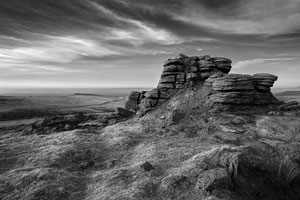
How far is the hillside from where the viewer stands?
57.4 feet

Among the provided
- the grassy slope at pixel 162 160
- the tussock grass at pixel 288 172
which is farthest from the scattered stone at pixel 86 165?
the tussock grass at pixel 288 172

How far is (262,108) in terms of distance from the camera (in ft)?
137

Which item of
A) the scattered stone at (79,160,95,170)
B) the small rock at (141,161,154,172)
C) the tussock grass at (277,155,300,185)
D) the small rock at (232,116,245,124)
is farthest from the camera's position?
the small rock at (232,116,245,124)

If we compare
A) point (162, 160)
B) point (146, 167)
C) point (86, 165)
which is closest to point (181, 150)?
point (162, 160)

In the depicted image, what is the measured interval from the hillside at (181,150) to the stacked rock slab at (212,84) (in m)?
0.27

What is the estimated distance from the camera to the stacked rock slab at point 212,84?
41719mm

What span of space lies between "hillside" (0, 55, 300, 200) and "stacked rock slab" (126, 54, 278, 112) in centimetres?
27

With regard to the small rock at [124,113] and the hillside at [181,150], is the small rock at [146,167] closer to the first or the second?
the hillside at [181,150]

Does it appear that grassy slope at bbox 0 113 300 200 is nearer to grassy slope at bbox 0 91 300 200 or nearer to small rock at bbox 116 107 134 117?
grassy slope at bbox 0 91 300 200

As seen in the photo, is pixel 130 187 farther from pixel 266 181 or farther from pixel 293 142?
pixel 293 142

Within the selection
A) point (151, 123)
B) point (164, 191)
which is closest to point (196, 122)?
point (151, 123)

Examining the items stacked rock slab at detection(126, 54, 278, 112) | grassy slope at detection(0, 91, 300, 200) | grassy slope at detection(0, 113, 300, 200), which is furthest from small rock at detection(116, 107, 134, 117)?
grassy slope at detection(0, 91, 300, 200)

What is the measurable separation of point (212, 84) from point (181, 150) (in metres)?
25.6

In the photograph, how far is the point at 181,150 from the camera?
26.3 meters
